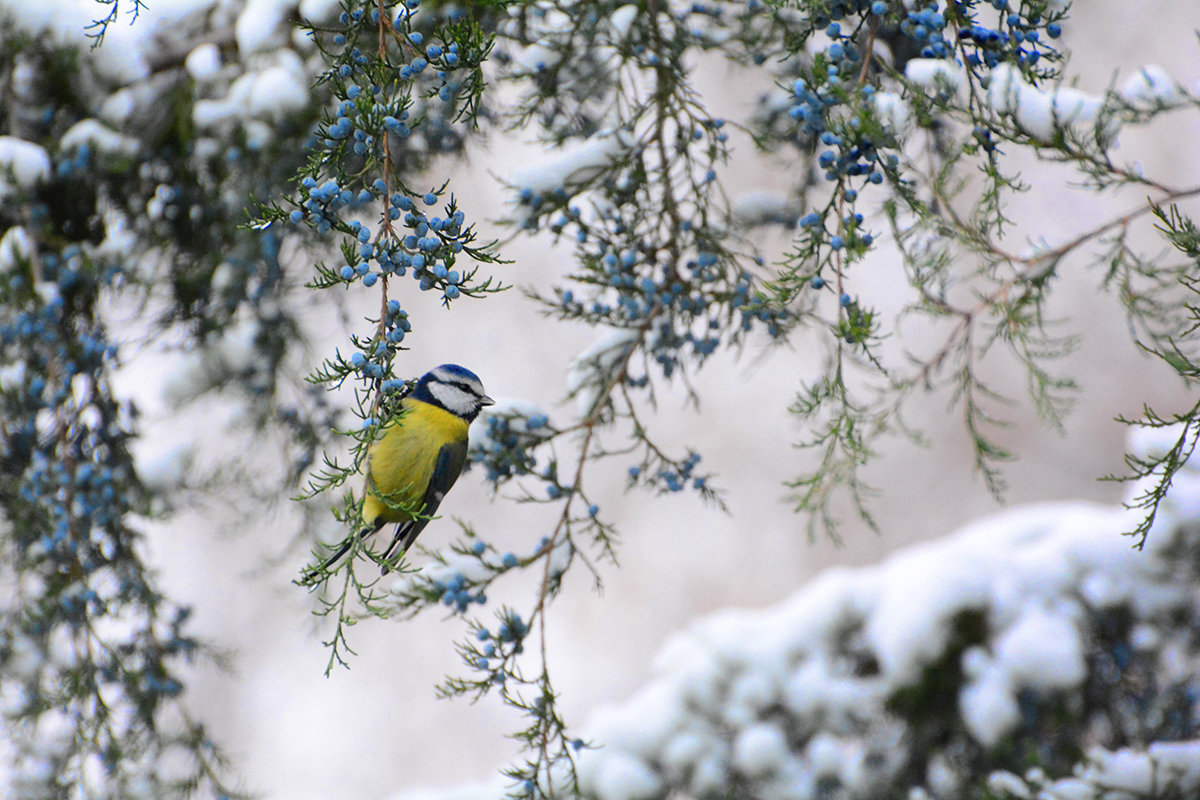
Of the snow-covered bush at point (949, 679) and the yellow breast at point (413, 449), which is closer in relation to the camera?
the yellow breast at point (413, 449)

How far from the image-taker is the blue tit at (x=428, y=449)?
1.15 metres

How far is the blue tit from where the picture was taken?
3.77 feet

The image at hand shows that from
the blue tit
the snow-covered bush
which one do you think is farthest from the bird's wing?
the snow-covered bush

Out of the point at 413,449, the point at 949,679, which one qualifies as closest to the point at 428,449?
the point at 413,449

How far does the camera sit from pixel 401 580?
123 cm

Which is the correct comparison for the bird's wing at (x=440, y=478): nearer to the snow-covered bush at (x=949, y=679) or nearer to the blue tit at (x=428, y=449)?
the blue tit at (x=428, y=449)

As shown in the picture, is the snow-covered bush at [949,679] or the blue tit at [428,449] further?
the snow-covered bush at [949,679]

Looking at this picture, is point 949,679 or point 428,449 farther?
point 949,679

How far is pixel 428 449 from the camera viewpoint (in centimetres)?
115

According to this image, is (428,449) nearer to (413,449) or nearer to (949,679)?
(413,449)

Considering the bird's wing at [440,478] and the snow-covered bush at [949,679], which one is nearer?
the bird's wing at [440,478]

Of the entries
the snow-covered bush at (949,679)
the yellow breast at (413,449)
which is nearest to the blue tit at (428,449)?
the yellow breast at (413,449)

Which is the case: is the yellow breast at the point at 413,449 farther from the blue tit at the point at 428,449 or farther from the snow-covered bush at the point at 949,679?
the snow-covered bush at the point at 949,679

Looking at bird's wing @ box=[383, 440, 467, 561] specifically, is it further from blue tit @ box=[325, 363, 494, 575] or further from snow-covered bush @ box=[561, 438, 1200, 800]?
snow-covered bush @ box=[561, 438, 1200, 800]
